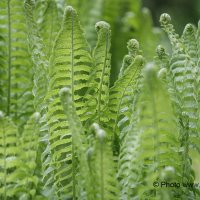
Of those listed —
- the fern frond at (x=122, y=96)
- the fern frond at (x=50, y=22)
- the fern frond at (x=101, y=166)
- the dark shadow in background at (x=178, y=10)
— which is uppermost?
the dark shadow in background at (x=178, y=10)

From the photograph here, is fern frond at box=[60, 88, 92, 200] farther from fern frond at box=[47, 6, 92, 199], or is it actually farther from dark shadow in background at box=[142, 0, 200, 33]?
dark shadow in background at box=[142, 0, 200, 33]

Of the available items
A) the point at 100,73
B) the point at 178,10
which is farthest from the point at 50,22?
the point at 178,10

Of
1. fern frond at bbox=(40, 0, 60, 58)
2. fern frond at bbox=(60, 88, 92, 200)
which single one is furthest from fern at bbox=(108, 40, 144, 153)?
fern frond at bbox=(40, 0, 60, 58)

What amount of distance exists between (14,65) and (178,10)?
2425 millimetres

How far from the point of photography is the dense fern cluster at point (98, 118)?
27.1 inches

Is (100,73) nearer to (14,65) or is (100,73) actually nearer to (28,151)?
(28,151)

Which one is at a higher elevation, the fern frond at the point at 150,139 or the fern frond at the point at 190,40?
the fern frond at the point at 190,40

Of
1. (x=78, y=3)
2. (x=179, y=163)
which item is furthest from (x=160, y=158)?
(x=78, y=3)

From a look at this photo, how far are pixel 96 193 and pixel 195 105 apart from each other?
237 millimetres

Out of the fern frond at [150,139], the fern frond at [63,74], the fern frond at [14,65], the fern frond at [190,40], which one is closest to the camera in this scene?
the fern frond at [150,139]

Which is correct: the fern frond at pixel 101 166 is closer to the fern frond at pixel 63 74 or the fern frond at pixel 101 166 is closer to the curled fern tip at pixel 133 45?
the fern frond at pixel 63 74

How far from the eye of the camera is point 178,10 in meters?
3.37

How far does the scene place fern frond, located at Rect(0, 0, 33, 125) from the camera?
1044 millimetres

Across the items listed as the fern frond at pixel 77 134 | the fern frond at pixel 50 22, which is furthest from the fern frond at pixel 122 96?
the fern frond at pixel 50 22
